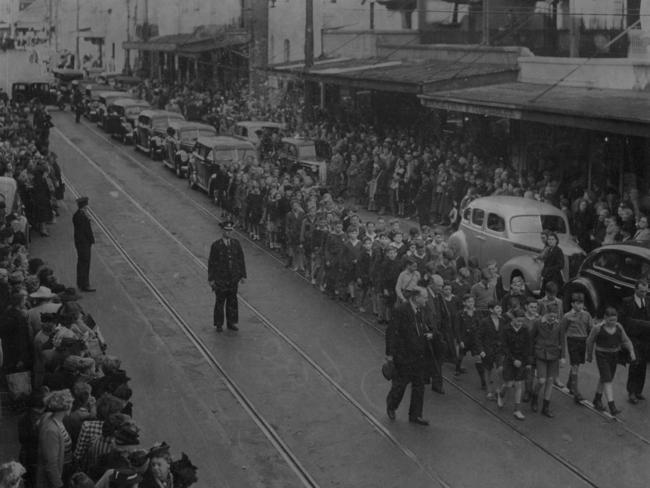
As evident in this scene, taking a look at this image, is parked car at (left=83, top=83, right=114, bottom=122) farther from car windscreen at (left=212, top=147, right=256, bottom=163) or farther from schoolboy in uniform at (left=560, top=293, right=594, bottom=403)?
schoolboy in uniform at (left=560, top=293, right=594, bottom=403)

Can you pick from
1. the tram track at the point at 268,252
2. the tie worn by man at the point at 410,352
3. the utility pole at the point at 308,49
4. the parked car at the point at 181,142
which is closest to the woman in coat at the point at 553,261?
the tram track at the point at 268,252

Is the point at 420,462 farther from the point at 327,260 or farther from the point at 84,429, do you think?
the point at 327,260

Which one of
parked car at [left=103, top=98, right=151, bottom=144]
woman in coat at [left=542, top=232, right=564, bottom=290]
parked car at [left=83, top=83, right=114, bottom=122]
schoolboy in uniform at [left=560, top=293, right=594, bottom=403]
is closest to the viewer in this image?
schoolboy in uniform at [left=560, top=293, right=594, bottom=403]

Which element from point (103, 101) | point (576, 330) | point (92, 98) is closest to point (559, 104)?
point (576, 330)

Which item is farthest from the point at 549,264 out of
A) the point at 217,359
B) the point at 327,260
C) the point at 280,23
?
the point at 280,23

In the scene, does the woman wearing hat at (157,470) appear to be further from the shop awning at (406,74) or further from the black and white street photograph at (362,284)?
the shop awning at (406,74)

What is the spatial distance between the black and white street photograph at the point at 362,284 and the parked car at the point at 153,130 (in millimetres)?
136

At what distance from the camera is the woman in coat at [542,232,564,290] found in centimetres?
1678

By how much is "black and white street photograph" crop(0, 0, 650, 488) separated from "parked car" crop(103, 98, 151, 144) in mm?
2378

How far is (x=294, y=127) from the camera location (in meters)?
38.4

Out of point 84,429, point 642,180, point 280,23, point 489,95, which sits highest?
point 280,23

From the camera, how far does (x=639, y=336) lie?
521 inches

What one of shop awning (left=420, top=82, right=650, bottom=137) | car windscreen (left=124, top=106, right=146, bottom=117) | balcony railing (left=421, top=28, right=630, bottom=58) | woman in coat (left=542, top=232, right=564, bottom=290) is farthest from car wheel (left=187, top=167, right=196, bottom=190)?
woman in coat (left=542, top=232, right=564, bottom=290)

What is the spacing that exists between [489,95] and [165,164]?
45.2 ft
